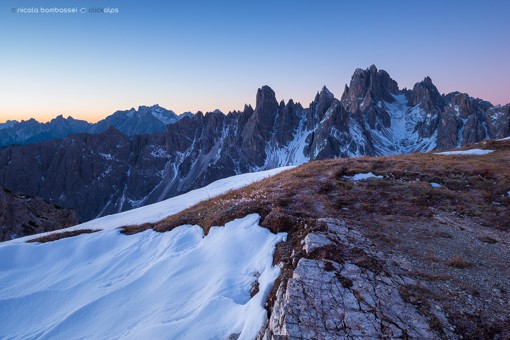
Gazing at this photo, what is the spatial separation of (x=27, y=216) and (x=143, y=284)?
160 feet

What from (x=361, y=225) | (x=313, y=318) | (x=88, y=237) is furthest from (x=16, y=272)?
(x=361, y=225)

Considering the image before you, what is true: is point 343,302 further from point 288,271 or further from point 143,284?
point 143,284

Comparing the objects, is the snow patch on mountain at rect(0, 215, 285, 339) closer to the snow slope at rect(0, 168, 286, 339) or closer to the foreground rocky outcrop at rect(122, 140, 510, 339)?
the snow slope at rect(0, 168, 286, 339)

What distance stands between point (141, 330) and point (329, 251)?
6673 mm

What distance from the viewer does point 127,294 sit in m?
11.8

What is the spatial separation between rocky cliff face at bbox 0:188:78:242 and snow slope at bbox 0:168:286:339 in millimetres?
30238

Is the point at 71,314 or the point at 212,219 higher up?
the point at 212,219

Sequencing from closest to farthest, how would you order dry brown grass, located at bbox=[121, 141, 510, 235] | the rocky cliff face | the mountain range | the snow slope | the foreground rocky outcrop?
the foreground rocky outcrop < the mountain range < the snow slope < dry brown grass, located at bbox=[121, 141, 510, 235] < the rocky cliff face

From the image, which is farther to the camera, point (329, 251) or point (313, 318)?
point (329, 251)

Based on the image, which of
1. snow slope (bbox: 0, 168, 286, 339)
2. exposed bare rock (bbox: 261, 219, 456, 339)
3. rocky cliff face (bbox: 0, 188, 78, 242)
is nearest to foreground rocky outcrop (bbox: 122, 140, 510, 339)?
exposed bare rock (bbox: 261, 219, 456, 339)

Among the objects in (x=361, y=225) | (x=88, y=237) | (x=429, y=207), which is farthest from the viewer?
(x=88, y=237)

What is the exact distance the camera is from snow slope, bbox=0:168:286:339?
9367 mm

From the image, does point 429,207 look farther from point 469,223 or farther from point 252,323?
point 252,323

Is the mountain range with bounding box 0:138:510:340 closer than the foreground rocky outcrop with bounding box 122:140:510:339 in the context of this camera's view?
No
